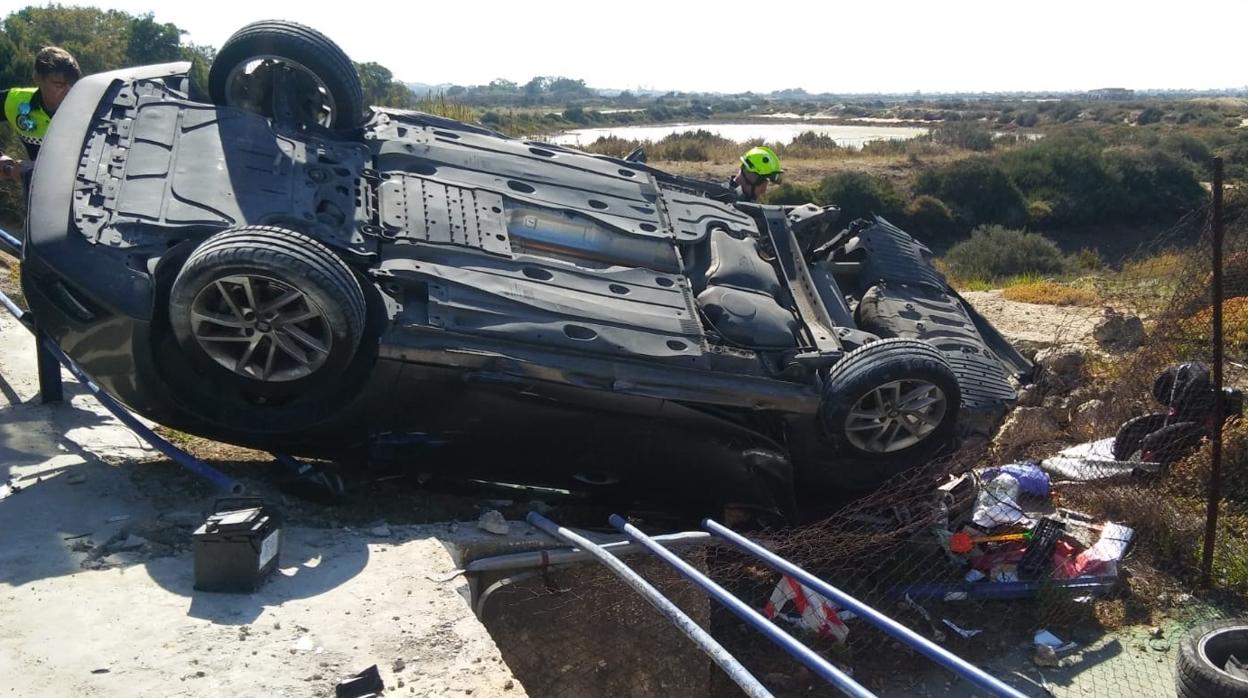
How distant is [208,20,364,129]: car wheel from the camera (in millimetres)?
5840

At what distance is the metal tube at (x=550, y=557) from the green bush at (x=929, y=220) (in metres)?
21.4

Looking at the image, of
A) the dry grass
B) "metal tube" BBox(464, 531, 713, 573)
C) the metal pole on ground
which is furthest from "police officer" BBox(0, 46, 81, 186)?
the dry grass

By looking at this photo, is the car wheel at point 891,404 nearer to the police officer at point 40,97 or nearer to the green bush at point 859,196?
the police officer at point 40,97

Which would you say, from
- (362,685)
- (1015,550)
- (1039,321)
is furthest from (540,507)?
(1039,321)

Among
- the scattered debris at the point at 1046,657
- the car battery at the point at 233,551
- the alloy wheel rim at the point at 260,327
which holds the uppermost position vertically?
the alloy wheel rim at the point at 260,327

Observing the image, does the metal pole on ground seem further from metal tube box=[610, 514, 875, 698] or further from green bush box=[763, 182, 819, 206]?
green bush box=[763, 182, 819, 206]

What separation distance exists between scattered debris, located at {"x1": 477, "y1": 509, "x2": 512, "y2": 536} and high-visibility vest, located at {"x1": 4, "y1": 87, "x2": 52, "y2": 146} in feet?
12.3

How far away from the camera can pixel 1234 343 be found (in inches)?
346

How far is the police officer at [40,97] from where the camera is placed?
631cm

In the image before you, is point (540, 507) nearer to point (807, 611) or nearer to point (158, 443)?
point (807, 611)

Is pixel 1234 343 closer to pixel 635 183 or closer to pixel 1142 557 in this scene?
pixel 1142 557

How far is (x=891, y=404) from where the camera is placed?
214 inches

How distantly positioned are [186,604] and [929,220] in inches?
933

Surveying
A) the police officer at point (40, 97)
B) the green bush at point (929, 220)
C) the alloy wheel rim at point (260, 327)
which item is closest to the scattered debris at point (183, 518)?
the alloy wheel rim at point (260, 327)
